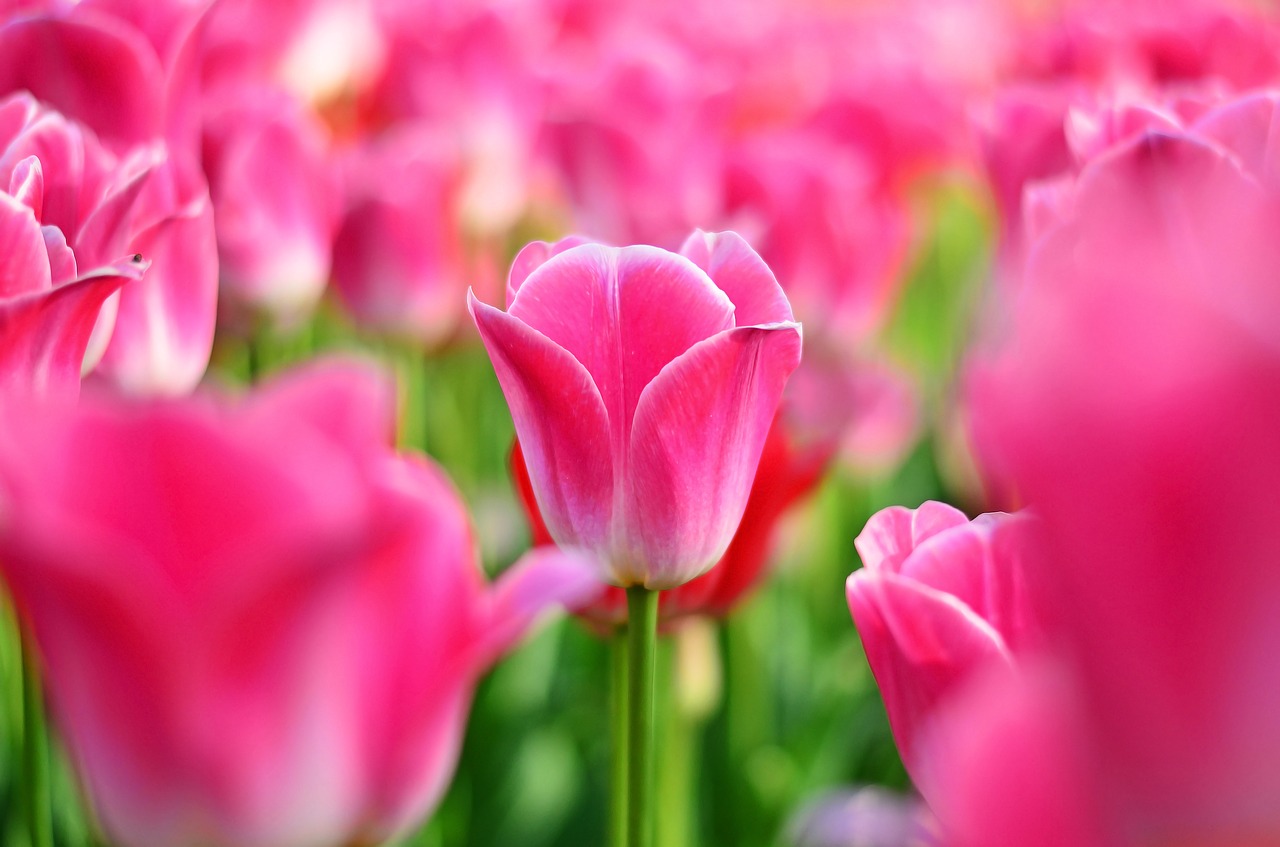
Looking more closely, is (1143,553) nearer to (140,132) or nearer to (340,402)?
(340,402)


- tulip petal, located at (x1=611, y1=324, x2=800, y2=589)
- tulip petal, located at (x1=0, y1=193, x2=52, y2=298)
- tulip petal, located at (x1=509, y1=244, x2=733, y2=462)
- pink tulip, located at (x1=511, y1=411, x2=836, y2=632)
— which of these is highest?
tulip petal, located at (x1=0, y1=193, x2=52, y2=298)

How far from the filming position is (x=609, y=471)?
0.46m

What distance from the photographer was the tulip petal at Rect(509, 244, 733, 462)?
45cm

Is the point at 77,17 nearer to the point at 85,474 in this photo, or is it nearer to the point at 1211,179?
the point at 85,474

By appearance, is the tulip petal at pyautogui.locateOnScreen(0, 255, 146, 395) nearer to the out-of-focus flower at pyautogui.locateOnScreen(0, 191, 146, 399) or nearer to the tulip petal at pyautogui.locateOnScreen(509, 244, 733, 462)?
the out-of-focus flower at pyautogui.locateOnScreen(0, 191, 146, 399)

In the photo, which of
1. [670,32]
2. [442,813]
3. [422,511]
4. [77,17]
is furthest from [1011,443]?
[670,32]

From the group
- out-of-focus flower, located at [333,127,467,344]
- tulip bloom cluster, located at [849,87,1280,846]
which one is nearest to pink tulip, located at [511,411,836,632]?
tulip bloom cluster, located at [849,87,1280,846]

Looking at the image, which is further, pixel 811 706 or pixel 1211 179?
pixel 811 706

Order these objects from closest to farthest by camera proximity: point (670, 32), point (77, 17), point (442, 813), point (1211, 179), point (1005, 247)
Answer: point (1211, 179), point (77, 17), point (1005, 247), point (442, 813), point (670, 32)

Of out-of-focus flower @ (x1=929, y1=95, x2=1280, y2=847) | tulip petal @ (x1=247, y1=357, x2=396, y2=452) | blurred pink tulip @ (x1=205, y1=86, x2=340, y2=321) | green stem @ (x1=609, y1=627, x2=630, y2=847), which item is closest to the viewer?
out-of-focus flower @ (x1=929, y1=95, x2=1280, y2=847)

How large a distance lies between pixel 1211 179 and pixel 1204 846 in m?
0.33

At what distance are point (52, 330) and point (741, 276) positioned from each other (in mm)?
246

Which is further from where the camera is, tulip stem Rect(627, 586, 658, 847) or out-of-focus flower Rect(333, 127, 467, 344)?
out-of-focus flower Rect(333, 127, 467, 344)

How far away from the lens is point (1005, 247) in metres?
0.82
